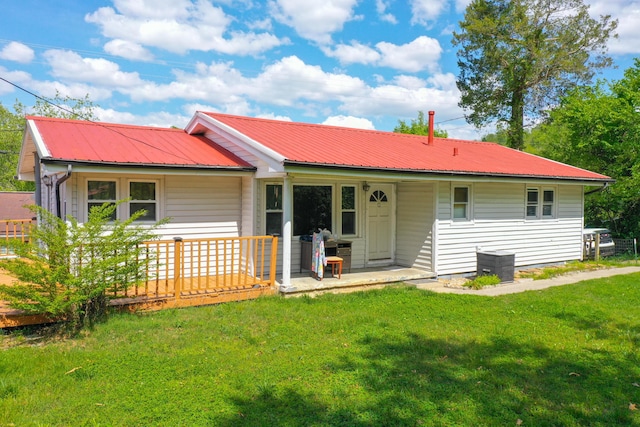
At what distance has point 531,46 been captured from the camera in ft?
77.0

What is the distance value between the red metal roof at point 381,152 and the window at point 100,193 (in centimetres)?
286

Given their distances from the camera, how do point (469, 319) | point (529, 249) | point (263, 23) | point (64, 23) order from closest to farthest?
1. point (469, 319)
2. point (529, 249)
3. point (64, 23)
4. point (263, 23)

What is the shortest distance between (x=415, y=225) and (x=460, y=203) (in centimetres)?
118

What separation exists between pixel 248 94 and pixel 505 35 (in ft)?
50.9

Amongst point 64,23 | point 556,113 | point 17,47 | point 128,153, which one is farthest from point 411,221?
point 17,47

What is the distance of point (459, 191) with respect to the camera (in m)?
10.9

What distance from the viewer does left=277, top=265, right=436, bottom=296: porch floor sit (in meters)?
→ 8.67

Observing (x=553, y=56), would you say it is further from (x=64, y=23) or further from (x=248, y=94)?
(x=64, y=23)

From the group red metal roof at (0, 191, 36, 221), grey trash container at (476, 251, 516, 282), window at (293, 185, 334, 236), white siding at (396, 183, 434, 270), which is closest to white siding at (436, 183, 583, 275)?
white siding at (396, 183, 434, 270)

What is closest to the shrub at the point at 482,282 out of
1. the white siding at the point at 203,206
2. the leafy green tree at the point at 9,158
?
the white siding at the point at 203,206

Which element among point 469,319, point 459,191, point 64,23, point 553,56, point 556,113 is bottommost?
point 469,319

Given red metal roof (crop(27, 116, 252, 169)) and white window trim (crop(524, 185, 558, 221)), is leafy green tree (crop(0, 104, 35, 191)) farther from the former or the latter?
white window trim (crop(524, 185, 558, 221))

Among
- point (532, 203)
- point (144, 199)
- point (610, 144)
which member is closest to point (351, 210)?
point (144, 199)

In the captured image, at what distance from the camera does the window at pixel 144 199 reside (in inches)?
343
